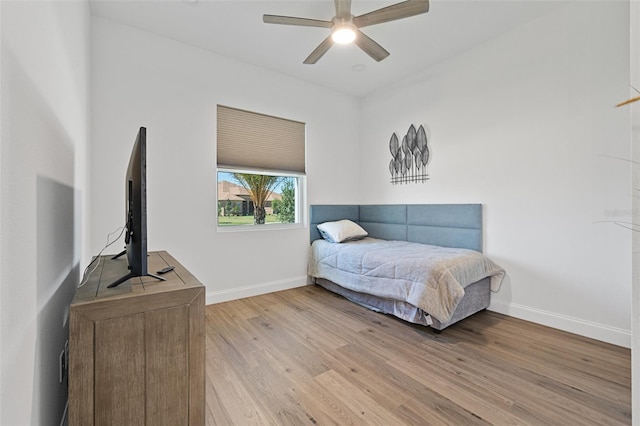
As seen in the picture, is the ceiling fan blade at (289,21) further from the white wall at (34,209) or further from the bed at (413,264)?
the bed at (413,264)

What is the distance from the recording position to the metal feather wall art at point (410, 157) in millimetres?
3574

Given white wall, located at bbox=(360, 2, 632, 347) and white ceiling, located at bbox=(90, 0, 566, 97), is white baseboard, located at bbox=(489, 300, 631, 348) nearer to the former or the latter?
white wall, located at bbox=(360, 2, 632, 347)

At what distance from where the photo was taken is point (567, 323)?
246cm

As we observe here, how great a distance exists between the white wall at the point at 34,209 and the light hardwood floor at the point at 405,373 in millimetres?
874

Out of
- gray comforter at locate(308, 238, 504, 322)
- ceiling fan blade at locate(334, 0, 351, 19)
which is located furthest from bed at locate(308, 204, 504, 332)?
ceiling fan blade at locate(334, 0, 351, 19)

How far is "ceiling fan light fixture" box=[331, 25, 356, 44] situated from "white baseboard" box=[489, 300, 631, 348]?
2887 mm

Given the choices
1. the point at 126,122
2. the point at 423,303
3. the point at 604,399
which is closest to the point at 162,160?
the point at 126,122

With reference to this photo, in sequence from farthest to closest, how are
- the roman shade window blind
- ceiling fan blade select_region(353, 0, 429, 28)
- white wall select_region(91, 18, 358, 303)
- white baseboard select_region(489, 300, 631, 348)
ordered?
1. the roman shade window blind
2. white wall select_region(91, 18, 358, 303)
3. white baseboard select_region(489, 300, 631, 348)
4. ceiling fan blade select_region(353, 0, 429, 28)

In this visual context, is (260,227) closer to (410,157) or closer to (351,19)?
(410,157)

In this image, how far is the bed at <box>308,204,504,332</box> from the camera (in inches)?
93.7

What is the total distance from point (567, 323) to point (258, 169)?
3.43m

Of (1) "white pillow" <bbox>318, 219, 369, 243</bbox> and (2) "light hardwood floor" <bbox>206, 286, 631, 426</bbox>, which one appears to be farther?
(1) "white pillow" <bbox>318, 219, 369, 243</bbox>

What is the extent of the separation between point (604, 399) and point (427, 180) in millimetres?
2463

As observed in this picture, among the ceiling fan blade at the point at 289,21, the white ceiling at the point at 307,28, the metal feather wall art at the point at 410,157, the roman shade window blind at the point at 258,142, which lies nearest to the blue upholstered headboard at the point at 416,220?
the metal feather wall art at the point at 410,157
